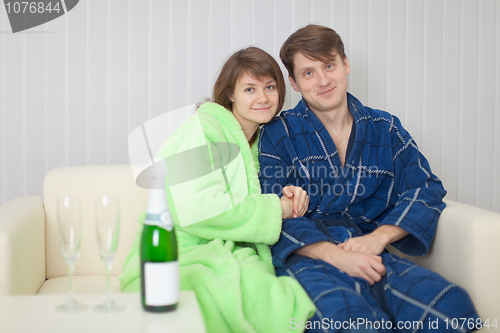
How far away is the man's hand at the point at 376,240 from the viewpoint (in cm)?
154

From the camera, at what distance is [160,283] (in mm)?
891

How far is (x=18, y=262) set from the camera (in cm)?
141

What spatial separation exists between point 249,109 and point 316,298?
2.62 ft

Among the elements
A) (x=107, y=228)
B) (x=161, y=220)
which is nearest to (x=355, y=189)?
(x=161, y=220)

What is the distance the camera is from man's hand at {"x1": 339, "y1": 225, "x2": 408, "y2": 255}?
154 centimetres

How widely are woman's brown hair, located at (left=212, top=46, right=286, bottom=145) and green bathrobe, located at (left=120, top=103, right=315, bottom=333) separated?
0.10 metres

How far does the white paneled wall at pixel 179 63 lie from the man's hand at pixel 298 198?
852 millimetres

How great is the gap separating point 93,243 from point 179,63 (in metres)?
0.99

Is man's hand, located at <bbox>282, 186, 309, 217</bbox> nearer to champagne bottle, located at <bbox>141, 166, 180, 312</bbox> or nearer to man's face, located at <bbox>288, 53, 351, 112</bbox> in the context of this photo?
man's face, located at <bbox>288, 53, 351, 112</bbox>

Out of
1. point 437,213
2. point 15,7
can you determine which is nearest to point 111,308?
point 437,213

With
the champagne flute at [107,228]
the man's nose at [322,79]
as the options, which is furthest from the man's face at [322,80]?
the champagne flute at [107,228]

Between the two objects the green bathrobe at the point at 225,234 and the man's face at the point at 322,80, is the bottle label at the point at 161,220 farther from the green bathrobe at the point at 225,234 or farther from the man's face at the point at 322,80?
the man's face at the point at 322,80

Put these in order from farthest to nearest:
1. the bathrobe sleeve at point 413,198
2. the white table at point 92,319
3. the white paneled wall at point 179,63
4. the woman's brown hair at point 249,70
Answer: the white paneled wall at point 179,63
the woman's brown hair at point 249,70
the bathrobe sleeve at point 413,198
the white table at point 92,319

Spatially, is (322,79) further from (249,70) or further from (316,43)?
(249,70)
